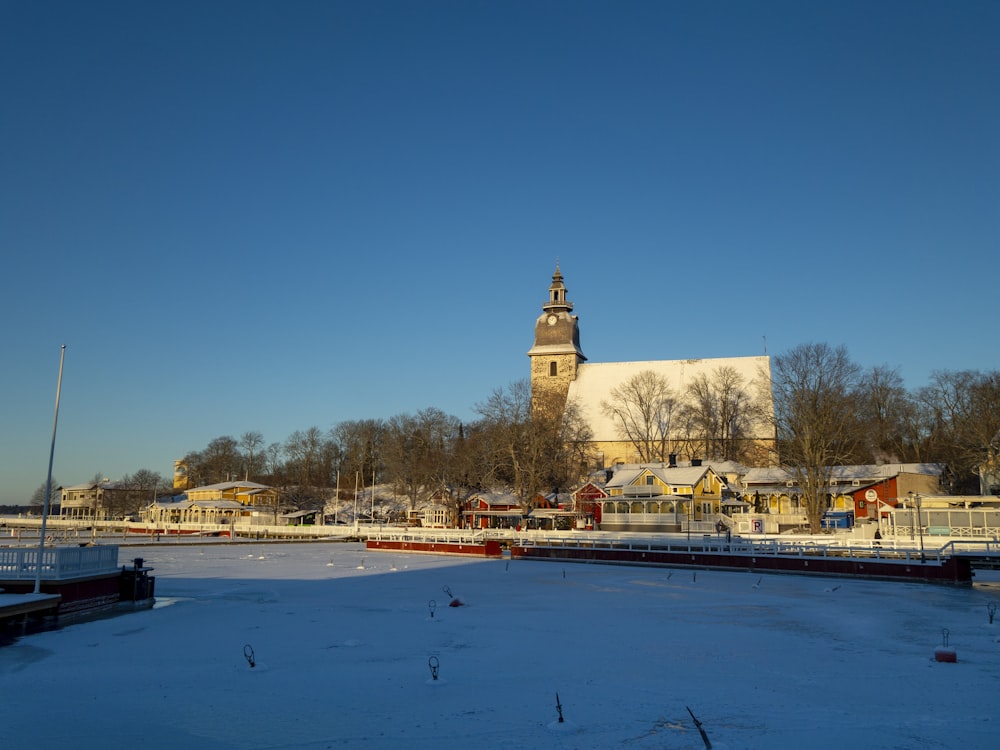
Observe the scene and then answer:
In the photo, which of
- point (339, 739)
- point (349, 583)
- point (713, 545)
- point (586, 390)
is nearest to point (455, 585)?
point (349, 583)

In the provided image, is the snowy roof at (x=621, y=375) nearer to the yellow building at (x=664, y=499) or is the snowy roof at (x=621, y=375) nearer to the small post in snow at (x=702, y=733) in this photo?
the yellow building at (x=664, y=499)

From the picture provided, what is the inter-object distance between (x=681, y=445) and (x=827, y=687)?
7732 centimetres

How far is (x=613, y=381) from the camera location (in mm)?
97938

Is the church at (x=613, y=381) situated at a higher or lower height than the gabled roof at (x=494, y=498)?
higher

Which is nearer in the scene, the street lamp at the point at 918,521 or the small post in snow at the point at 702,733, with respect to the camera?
the small post in snow at the point at 702,733

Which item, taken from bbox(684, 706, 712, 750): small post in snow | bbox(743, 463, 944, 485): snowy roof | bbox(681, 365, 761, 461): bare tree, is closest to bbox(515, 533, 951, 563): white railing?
bbox(743, 463, 944, 485): snowy roof

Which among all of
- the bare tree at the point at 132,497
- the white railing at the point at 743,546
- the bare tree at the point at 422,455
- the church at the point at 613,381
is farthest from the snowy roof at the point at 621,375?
the bare tree at the point at 132,497

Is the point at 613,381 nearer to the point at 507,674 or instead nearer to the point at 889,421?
the point at 889,421

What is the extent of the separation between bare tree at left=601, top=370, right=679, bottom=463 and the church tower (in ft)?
21.3

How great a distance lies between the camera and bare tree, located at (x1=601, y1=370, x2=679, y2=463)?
91.0 metres

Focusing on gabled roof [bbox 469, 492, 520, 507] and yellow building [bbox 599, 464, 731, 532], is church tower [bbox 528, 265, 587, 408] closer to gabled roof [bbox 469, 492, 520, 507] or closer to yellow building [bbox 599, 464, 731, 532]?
gabled roof [bbox 469, 492, 520, 507]

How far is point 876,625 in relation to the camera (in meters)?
21.2

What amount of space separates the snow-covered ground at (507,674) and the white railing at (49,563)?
239 cm

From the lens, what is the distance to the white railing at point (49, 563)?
22766mm
